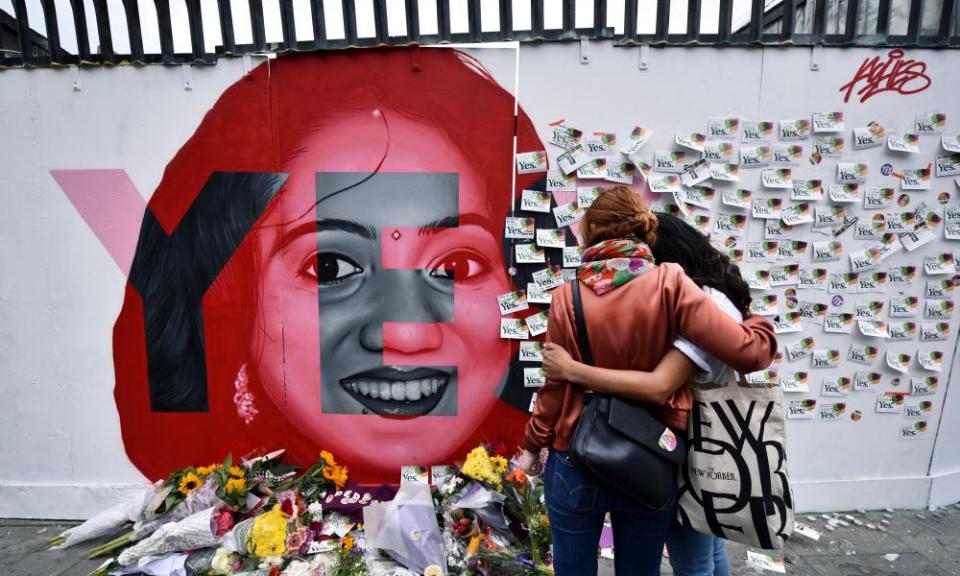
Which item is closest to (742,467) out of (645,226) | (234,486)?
(645,226)

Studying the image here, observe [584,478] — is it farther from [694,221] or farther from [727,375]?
[694,221]

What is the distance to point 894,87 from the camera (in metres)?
2.64

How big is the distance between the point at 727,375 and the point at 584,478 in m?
0.58

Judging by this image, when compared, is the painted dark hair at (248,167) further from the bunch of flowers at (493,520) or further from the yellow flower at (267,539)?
the bunch of flowers at (493,520)

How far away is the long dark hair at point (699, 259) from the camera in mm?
1535

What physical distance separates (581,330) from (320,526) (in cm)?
213

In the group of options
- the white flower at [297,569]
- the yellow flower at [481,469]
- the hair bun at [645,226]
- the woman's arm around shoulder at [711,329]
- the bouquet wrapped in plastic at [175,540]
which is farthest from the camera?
the yellow flower at [481,469]

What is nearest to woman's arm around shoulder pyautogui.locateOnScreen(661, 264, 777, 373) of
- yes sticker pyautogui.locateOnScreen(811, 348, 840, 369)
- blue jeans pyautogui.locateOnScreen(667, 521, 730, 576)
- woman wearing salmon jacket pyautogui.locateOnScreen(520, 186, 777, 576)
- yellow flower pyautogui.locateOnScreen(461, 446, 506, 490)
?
woman wearing salmon jacket pyautogui.locateOnScreen(520, 186, 777, 576)

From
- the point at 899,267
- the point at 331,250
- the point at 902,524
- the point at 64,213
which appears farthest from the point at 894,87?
the point at 64,213

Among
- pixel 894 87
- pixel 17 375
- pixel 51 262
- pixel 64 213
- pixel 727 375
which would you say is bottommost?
pixel 17 375

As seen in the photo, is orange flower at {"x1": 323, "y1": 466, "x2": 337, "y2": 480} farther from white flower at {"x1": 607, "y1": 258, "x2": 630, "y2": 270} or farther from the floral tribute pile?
white flower at {"x1": 607, "y1": 258, "x2": 630, "y2": 270}

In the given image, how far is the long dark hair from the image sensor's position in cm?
154

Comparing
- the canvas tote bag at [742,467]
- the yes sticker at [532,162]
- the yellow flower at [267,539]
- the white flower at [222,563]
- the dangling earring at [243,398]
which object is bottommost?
the white flower at [222,563]

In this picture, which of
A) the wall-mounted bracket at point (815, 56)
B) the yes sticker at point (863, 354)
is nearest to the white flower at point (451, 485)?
the yes sticker at point (863, 354)
